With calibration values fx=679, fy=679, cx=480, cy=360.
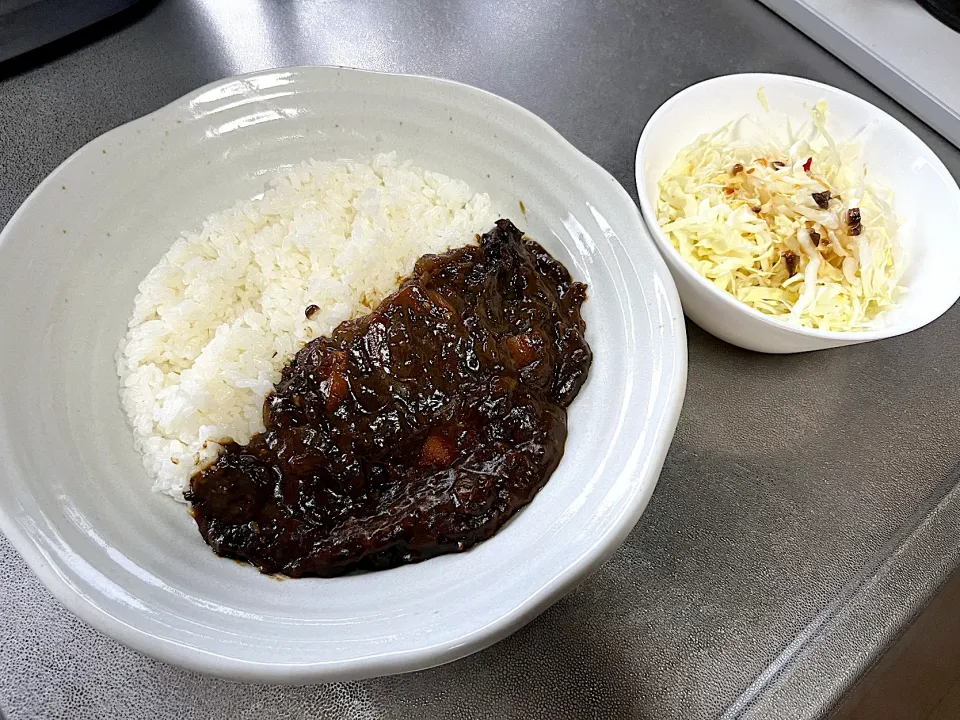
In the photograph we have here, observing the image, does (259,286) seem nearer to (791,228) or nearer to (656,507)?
(656,507)

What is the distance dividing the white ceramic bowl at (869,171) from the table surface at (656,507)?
0.30 metres

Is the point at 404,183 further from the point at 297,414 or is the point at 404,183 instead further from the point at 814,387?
the point at 814,387

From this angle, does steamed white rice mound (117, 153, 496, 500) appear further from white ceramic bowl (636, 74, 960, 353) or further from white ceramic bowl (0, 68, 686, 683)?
white ceramic bowl (636, 74, 960, 353)

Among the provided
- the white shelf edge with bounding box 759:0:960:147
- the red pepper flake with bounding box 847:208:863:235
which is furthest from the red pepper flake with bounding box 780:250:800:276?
the white shelf edge with bounding box 759:0:960:147

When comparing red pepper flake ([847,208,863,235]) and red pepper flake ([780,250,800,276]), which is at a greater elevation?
red pepper flake ([847,208,863,235])

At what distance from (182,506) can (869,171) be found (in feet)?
7.84

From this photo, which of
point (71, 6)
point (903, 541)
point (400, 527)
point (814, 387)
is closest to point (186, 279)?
point (400, 527)

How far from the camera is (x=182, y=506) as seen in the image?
1.81m

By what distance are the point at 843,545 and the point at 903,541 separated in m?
0.19

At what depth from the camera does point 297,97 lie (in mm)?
2180

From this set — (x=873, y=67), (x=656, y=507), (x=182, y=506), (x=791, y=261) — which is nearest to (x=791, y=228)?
(x=791, y=261)

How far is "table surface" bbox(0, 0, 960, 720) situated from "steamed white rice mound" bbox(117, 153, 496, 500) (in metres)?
0.60

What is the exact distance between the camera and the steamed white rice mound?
186 cm

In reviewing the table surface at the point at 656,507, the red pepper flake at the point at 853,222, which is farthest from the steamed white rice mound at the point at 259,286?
the red pepper flake at the point at 853,222
